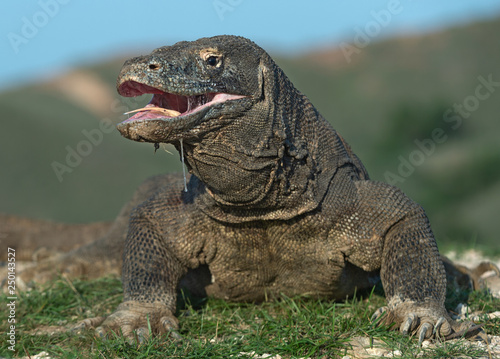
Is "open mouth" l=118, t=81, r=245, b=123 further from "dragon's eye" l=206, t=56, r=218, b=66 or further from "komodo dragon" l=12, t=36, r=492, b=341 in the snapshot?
"dragon's eye" l=206, t=56, r=218, b=66

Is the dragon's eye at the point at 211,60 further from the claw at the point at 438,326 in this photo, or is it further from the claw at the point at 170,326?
the claw at the point at 438,326

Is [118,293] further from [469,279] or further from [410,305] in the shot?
[469,279]

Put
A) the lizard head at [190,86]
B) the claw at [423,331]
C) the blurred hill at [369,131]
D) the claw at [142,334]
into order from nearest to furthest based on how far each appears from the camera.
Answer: the lizard head at [190,86], the claw at [423,331], the claw at [142,334], the blurred hill at [369,131]

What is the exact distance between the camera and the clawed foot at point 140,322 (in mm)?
4910

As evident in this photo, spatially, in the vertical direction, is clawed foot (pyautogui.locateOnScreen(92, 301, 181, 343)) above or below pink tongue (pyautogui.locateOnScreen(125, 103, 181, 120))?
below

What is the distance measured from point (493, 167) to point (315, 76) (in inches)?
1067

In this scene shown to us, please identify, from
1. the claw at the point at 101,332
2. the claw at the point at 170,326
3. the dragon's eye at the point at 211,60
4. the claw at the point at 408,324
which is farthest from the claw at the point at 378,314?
the dragon's eye at the point at 211,60

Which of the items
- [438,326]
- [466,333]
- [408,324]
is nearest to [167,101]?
[408,324]

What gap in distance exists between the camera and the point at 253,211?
198 inches

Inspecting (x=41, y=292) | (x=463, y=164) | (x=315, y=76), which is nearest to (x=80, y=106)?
(x=315, y=76)

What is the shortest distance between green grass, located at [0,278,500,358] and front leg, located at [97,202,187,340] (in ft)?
0.55

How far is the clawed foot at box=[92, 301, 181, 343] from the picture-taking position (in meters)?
4.91

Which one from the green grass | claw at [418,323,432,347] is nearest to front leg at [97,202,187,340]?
the green grass

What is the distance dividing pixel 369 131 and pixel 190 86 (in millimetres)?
35696
